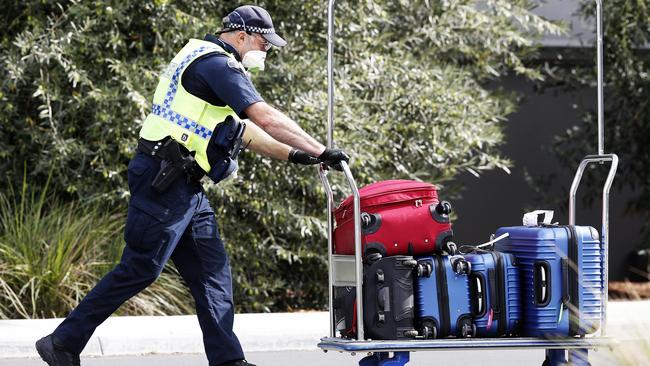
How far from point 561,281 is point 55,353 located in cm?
250

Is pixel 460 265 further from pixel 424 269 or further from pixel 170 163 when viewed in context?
pixel 170 163

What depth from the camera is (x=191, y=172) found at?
6.20 metres

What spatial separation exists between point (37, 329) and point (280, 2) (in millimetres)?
4042

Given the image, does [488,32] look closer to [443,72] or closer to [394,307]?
[443,72]

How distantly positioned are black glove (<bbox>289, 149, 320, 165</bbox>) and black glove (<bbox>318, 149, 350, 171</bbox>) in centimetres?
12

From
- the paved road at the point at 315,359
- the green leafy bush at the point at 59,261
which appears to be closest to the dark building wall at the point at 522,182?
the green leafy bush at the point at 59,261

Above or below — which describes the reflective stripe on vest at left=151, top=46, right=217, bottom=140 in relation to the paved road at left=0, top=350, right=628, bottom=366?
above

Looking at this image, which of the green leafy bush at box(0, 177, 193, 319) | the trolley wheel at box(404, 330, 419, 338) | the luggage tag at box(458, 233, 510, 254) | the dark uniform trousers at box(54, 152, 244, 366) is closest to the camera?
the trolley wheel at box(404, 330, 419, 338)

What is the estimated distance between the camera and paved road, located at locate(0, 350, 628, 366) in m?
8.22

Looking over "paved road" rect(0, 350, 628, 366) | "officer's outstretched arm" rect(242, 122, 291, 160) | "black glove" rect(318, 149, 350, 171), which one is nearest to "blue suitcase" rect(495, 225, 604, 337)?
"black glove" rect(318, 149, 350, 171)

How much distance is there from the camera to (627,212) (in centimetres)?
1544

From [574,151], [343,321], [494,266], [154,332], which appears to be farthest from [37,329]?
[574,151]

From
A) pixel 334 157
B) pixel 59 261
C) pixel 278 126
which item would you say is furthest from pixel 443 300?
pixel 59 261

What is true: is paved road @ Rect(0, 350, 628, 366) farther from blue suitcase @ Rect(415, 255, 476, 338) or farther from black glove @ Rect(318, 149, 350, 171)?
black glove @ Rect(318, 149, 350, 171)
